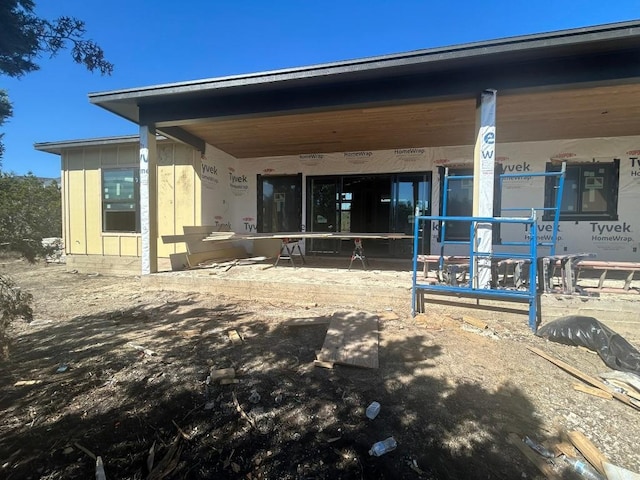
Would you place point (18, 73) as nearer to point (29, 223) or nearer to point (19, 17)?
point (19, 17)

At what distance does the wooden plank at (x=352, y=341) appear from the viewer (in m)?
3.05

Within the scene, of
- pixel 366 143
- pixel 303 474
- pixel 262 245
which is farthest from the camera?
pixel 262 245

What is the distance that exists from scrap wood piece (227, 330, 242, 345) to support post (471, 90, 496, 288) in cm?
330

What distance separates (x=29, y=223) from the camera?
9.91 ft

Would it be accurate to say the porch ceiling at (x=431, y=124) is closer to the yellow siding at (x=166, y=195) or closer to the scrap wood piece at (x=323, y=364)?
the yellow siding at (x=166, y=195)

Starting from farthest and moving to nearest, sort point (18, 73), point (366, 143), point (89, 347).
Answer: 1. point (366, 143)
2. point (89, 347)
3. point (18, 73)

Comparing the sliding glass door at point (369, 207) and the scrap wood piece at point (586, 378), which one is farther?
the sliding glass door at point (369, 207)

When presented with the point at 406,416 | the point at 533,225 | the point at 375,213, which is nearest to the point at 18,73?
the point at 406,416

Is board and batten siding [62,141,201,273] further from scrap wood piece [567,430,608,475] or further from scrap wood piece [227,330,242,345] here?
scrap wood piece [567,430,608,475]

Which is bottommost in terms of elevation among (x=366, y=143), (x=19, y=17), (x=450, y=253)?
(x=450, y=253)

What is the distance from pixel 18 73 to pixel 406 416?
405 centimetres

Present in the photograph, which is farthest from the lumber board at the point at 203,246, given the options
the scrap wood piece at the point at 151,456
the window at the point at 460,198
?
the window at the point at 460,198

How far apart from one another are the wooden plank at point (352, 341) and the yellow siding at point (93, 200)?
23.9 feet

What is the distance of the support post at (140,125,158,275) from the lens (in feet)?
19.0
